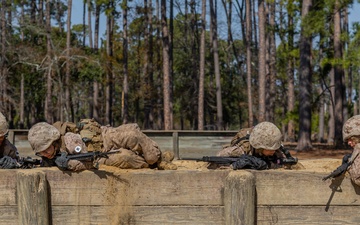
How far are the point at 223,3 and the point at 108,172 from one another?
1576 inches

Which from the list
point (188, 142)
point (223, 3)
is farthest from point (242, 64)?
point (188, 142)

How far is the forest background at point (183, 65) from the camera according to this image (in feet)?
71.3

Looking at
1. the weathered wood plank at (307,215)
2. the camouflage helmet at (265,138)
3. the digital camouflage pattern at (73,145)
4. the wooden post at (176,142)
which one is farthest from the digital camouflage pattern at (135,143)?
the wooden post at (176,142)

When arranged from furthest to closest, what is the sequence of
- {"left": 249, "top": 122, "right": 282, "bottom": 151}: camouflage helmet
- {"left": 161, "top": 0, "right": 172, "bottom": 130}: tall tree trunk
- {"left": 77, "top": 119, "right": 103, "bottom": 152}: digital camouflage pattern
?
{"left": 161, "top": 0, "right": 172, "bottom": 130}: tall tree trunk, {"left": 77, "top": 119, "right": 103, "bottom": 152}: digital camouflage pattern, {"left": 249, "top": 122, "right": 282, "bottom": 151}: camouflage helmet

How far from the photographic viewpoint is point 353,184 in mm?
3893

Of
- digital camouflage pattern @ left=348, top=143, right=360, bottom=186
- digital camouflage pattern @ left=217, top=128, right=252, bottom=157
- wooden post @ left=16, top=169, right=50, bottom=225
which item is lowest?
wooden post @ left=16, top=169, right=50, bottom=225

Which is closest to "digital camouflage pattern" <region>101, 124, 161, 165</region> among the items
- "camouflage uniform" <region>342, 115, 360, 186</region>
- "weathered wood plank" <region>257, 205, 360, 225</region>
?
"weathered wood plank" <region>257, 205, 360, 225</region>

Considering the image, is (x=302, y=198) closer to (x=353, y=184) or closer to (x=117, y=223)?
(x=353, y=184)

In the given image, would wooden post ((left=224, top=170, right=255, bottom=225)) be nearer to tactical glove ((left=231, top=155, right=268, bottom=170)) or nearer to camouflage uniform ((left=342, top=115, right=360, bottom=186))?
tactical glove ((left=231, top=155, right=268, bottom=170))

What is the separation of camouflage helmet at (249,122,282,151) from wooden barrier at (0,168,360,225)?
2.14 ft

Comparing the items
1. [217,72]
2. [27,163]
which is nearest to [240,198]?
[27,163]

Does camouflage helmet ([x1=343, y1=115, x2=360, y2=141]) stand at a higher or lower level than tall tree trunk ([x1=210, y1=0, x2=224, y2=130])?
lower

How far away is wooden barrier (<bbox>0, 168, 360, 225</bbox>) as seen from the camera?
3.93 metres

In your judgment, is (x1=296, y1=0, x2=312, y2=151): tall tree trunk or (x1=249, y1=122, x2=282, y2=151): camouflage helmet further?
(x1=296, y1=0, x2=312, y2=151): tall tree trunk
